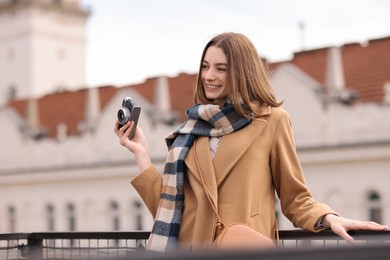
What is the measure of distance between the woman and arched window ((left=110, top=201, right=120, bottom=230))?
36909mm

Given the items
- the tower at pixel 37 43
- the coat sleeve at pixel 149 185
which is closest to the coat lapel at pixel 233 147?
the coat sleeve at pixel 149 185

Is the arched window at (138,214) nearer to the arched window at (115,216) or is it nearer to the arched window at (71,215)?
the arched window at (115,216)

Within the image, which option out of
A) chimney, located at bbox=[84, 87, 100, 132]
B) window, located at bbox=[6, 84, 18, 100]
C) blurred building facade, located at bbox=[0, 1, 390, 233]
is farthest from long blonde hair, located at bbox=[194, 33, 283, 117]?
window, located at bbox=[6, 84, 18, 100]

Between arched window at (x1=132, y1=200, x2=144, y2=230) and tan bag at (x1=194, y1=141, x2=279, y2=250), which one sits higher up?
tan bag at (x1=194, y1=141, x2=279, y2=250)

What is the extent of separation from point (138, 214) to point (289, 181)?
119 feet

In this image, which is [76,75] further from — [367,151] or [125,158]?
[367,151]

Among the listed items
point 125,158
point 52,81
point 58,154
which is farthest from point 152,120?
point 52,81

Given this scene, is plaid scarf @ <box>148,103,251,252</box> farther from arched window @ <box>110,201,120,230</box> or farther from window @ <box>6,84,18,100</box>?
window @ <box>6,84,18,100</box>

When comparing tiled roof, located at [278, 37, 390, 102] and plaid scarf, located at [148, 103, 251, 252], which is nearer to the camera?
plaid scarf, located at [148, 103, 251, 252]

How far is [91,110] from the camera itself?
42094 millimetres

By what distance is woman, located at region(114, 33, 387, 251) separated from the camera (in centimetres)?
416

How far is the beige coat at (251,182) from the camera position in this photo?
4.14 m

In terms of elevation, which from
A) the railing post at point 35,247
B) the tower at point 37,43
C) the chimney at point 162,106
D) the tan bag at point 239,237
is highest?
the tower at point 37,43

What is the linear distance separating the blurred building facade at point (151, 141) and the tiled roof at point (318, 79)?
0.13ft
